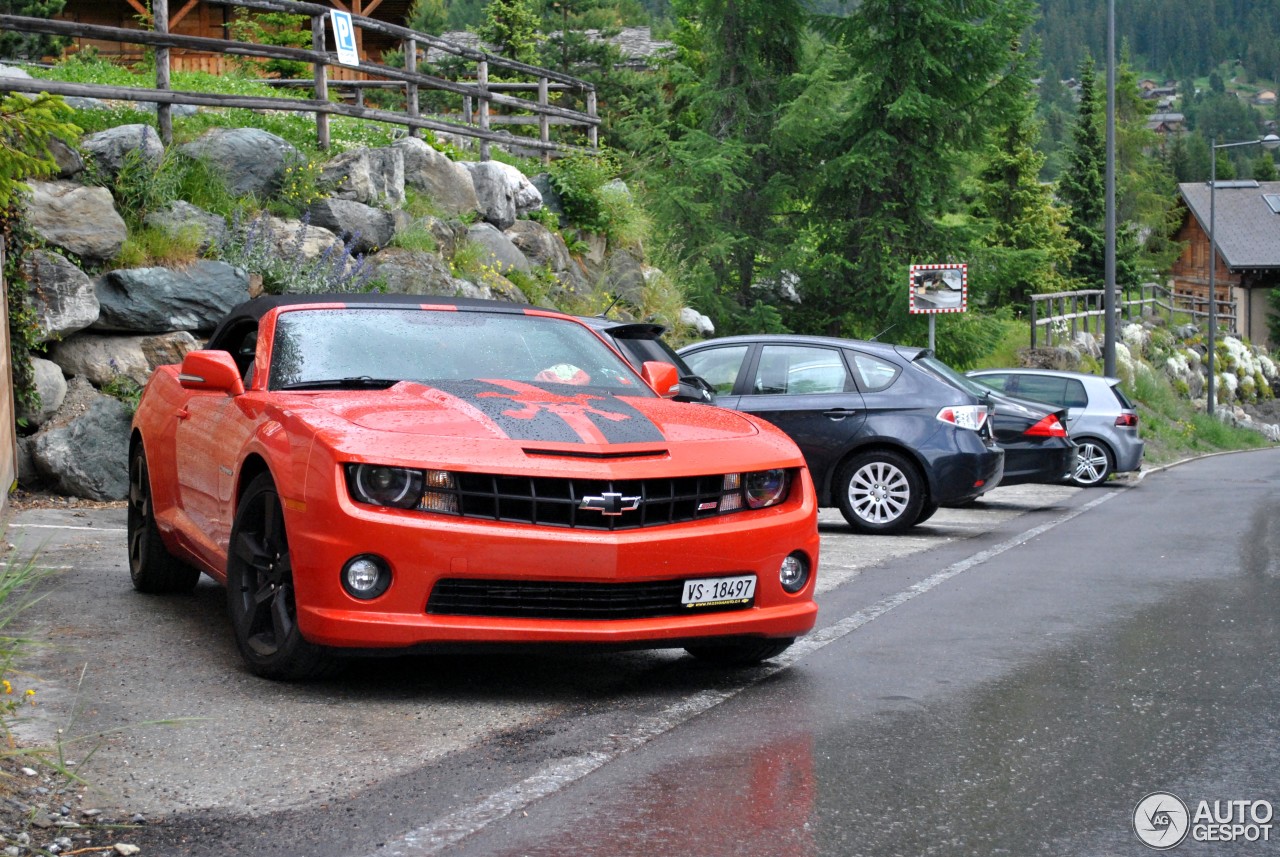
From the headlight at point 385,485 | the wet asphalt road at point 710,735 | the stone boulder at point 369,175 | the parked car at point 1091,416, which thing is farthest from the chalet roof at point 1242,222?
the headlight at point 385,485

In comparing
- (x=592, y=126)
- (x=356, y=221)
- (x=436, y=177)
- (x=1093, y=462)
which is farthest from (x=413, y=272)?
(x=592, y=126)

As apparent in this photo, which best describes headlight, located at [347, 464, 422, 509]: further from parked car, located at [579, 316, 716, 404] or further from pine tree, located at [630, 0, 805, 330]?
pine tree, located at [630, 0, 805, 330]

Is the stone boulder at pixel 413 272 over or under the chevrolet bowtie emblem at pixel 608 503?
over

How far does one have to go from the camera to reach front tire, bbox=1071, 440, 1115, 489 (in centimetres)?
2095

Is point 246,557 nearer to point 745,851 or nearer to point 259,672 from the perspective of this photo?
point 259,672

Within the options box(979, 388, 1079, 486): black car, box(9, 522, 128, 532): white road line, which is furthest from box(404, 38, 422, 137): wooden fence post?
box(9, 522, 128, 532): white road line

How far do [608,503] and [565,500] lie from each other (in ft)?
0.52

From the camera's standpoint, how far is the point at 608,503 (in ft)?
18.4

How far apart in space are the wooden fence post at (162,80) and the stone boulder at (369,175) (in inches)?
79.6

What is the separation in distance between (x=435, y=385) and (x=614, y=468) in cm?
111

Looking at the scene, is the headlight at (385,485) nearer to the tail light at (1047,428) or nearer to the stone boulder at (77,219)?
the stone boulder at (77,219)

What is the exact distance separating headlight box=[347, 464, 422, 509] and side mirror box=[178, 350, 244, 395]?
3.94 feet

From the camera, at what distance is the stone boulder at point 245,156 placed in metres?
15.1

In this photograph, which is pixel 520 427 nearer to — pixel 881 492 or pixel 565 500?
pixel 565 500
